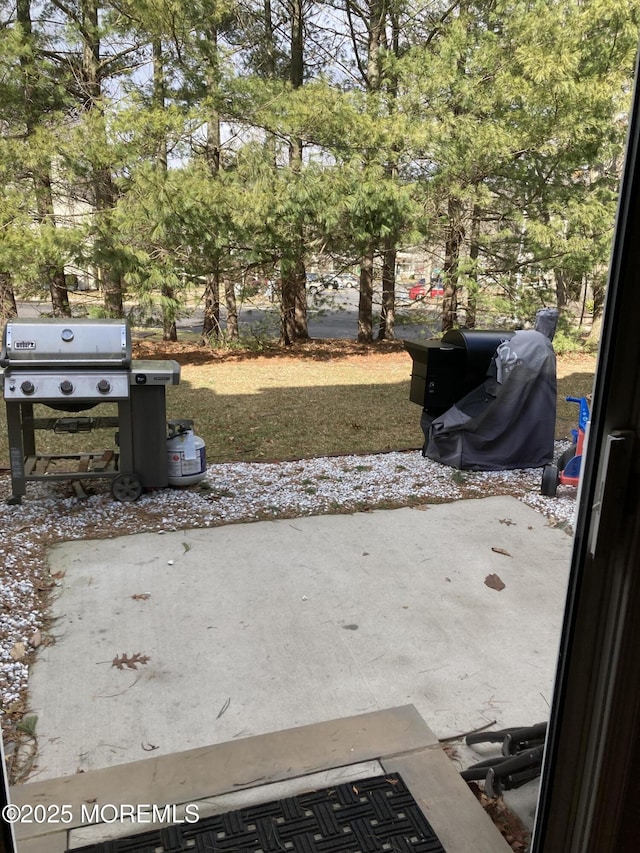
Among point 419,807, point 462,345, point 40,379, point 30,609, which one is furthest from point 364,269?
point 419,807

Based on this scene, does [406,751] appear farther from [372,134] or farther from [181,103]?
[181,103]

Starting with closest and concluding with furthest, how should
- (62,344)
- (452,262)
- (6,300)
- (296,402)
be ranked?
1. (62,344)
2. (296,402)
3. (6,300)
4. (452,262)

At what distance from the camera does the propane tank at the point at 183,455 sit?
15.0 feet

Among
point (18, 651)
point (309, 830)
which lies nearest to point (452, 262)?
point (18, 651)

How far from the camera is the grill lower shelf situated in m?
4.28

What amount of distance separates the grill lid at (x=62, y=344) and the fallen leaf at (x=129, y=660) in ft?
6.31

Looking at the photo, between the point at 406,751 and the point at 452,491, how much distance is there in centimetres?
282

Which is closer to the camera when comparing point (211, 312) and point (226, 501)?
point (226, 501)

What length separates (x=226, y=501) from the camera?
4.55 metres

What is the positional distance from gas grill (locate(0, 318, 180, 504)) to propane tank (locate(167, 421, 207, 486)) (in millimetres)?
77

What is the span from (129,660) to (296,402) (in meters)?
5.57

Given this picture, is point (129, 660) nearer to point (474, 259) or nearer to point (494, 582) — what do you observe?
point (494, 582)

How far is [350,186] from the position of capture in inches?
346

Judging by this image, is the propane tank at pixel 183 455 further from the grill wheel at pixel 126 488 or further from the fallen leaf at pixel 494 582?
the fallen leaf at pixel 494 582
